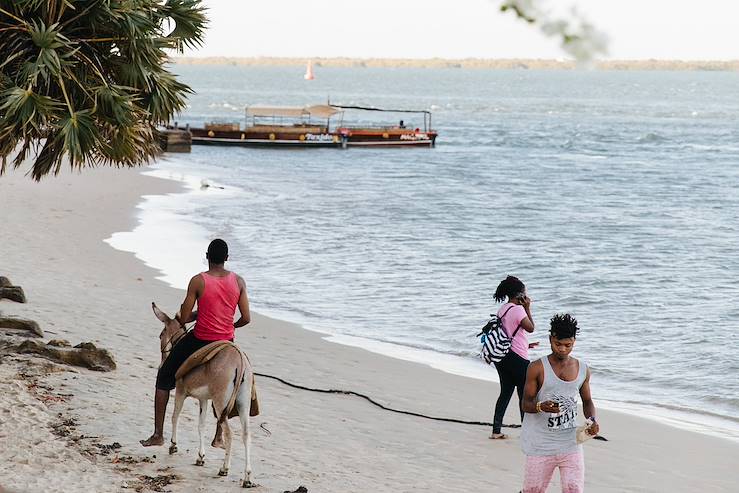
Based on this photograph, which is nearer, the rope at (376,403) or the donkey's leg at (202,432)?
the donkey's leg at (202,432)

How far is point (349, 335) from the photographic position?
55.0ft

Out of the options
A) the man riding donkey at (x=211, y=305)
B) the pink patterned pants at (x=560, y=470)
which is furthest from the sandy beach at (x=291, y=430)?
the pink patterned pants at (x=560, y=470)

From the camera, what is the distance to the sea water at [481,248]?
16609mm

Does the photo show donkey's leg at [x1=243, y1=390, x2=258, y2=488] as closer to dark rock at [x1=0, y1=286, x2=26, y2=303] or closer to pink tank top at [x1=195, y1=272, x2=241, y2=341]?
pink tank top at [x1=195, y1=272, x2=241, y2=341]

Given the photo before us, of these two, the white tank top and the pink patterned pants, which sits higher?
the white tank top

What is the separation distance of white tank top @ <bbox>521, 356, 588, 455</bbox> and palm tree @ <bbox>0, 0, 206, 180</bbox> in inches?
188

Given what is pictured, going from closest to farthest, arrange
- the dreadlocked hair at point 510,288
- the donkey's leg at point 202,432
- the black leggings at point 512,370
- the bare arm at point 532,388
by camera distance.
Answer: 1. the bare arm at point 532,388
2. the donkey's leg at point 202,432
3. the dreadlocked hair at point 510,288
4. the black leggings at point 512,370

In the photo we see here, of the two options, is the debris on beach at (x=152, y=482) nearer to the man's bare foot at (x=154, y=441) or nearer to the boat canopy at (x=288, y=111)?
the man's bare foot at (x=154, y=441)

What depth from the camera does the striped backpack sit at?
31.4 feet

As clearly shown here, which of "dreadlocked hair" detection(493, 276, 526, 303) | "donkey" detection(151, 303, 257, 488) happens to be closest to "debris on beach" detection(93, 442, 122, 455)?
"donkey" detection(151, 303, 257, 488)

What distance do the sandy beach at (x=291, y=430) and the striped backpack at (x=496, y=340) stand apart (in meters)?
0.97

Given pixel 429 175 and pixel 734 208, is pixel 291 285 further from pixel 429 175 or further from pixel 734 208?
pixel 429 175

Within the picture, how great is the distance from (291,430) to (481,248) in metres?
19.0

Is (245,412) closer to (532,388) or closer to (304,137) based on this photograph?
(532,388)
